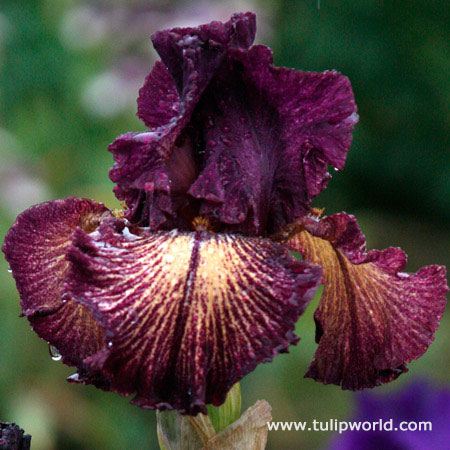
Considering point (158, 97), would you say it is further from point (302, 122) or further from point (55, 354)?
point (55, 354)

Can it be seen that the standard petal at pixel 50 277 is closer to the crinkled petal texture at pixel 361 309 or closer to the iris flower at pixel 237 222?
the iris flower at pixel 237 222

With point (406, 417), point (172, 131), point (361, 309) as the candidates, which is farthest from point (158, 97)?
point (406, 417)

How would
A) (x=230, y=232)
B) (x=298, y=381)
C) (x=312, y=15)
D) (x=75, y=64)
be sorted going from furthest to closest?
(x=312, y=15), (x=75, y=64), (x=298, y=381), (x=230, y=232)

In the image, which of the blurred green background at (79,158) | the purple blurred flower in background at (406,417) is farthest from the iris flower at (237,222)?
the blurred green background at (79,158)

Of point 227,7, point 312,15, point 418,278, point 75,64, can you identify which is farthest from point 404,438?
point 312,15

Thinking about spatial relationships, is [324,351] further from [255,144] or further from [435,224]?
[435,224]

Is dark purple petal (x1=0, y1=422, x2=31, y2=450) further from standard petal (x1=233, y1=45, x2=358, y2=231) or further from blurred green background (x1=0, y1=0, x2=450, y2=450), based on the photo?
blurred green background (x1=0, y1=0, x2=450, y2=450)
